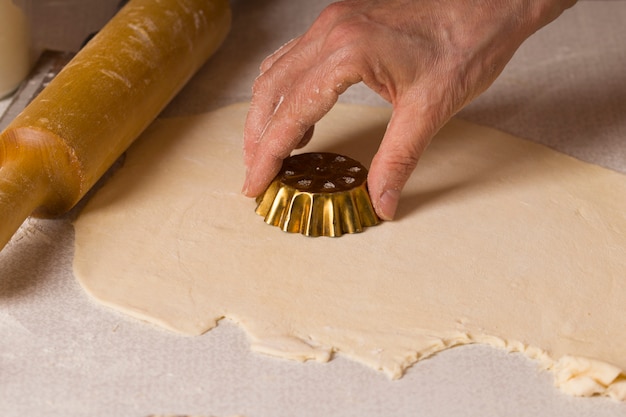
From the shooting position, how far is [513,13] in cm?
162

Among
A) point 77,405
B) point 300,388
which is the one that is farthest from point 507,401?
point 77,405

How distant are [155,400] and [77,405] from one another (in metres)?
0.11

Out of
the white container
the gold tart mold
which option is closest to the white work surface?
the gold tart mold

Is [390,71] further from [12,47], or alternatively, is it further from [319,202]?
[12,47]

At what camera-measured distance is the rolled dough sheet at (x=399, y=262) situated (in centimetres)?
137

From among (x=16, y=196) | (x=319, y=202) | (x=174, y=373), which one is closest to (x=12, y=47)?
(x=16, y=196)

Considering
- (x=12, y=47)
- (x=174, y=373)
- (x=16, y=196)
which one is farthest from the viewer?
(x=12, y=47)

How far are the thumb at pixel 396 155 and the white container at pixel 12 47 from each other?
0.98 metres

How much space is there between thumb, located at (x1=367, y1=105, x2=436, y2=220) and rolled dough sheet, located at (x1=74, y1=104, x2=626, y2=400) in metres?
0.07

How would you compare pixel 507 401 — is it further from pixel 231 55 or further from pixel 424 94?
pixel 231 55

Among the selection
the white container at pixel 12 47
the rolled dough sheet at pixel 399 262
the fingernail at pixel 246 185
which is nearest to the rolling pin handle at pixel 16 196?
the rolled dough sheet at pixel 399 262

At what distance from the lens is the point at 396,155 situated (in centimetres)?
154

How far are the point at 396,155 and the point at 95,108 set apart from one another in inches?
23.1

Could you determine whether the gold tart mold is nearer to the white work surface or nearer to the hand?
the hand
